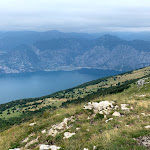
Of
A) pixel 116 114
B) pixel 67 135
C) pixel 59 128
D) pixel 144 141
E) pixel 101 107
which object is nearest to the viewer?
pixel 144 141

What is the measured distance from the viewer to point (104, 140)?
11227mm

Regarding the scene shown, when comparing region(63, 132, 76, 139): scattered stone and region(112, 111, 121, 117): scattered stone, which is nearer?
region(63, 132, 76, 139): scattered stone

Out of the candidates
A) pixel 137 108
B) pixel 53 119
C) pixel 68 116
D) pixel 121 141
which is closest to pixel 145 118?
pixel 137 108

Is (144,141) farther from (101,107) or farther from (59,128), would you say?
(101,107)

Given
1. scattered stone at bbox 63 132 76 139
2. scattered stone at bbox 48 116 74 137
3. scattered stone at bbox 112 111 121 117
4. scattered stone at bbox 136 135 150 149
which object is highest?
scattered stone at bbox 136 135 150 149

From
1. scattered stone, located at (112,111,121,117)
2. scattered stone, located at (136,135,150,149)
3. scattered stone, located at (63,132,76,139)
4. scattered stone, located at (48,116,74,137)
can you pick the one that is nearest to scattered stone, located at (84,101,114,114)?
scattered stone, located at (112,111,121,117)

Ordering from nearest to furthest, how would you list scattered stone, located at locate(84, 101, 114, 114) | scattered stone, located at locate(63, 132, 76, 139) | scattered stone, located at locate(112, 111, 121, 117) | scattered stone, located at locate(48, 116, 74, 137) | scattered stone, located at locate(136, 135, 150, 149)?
scattered stone, located at locate(136, 135, 150, 149) < scattered stone, located at locate(63, 132, 76, 139) < scattered stone, located at locate(48, 116, 74, 137) < scattered stone, located at locate(112, 111, 121, 117) < scattered stone, located at locate(84, 101, 114, 114)

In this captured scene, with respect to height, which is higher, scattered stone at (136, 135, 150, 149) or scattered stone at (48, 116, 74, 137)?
scattered stone at (136, 135, 150, 149)

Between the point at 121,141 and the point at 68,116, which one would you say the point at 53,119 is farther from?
the point at 121,141

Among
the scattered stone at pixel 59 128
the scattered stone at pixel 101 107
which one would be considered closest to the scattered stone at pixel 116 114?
the scattered stone at pixel 101 107

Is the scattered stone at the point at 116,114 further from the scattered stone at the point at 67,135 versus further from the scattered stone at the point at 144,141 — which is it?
the scattered stone at the point at 67,135

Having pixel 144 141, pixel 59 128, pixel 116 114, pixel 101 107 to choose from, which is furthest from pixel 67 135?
pixel 101 107

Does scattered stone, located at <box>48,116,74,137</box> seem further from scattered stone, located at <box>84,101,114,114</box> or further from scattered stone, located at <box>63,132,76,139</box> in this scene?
scattered stone, located at <box>84,101,114,114</box>

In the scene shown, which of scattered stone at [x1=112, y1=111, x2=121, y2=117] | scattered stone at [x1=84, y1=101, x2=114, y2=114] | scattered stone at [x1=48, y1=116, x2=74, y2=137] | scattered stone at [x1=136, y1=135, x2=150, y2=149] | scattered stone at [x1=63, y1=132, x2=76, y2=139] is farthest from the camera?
scattered stone at [x1=84, y1=101, x2=114, y2=114]
